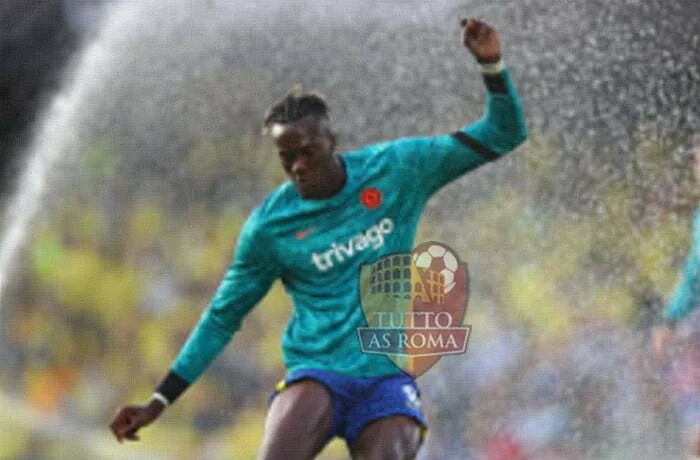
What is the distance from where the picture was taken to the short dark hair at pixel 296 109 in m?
3.25

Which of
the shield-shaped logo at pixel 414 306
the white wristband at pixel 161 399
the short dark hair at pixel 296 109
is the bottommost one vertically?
the shield-shaped logo at pixel 414 306

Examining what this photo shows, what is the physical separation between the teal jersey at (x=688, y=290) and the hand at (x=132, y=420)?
6.22 ft

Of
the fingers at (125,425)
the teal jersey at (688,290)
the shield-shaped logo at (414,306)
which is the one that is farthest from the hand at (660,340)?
the fingers at (125,425)

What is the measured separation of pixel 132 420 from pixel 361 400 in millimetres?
552

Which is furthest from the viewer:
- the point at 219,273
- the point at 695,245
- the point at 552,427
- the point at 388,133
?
the point at 219,273

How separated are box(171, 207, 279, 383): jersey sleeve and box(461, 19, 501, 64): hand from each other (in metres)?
0.64

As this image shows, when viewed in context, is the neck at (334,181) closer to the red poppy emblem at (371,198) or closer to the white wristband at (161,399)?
the red poppy emblem at (371,198)

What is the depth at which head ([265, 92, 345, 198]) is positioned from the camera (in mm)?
3221

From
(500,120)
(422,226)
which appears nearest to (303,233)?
(500,120)

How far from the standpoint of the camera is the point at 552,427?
503 centimetres

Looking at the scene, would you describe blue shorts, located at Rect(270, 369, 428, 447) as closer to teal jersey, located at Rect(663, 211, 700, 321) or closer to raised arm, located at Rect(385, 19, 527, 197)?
raised arm, located at Rect(385, 19, 527, 197)

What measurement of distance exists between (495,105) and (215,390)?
2.86 metres

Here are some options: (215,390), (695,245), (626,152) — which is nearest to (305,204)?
(695,245)

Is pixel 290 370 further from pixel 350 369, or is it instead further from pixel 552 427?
pixel 552 427
